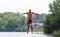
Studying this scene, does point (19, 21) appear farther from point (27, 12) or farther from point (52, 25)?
point (27, 12)

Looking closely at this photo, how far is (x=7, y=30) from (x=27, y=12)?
83350 millimetres

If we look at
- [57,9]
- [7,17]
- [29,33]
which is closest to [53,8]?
[57,9]

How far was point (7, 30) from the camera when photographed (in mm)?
112062

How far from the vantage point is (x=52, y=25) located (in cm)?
7650

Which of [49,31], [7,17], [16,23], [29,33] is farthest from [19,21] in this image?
[29,33]

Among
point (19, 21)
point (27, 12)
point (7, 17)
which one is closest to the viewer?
point (27, 12)

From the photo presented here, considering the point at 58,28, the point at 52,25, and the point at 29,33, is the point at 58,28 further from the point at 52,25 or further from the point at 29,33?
the point at 29,33

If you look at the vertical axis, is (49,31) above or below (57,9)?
below

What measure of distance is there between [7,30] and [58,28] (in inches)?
1549

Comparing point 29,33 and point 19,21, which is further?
point 19,21

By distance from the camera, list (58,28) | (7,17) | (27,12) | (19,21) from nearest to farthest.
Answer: (27,12) → (58,28) → (19,21) → (7,17)

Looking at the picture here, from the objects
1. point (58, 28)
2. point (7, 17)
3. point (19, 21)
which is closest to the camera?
point (58, 28)

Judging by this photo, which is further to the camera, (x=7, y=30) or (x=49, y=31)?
(x=7, y=30)

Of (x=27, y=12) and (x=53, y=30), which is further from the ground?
(x=27, y=12)
